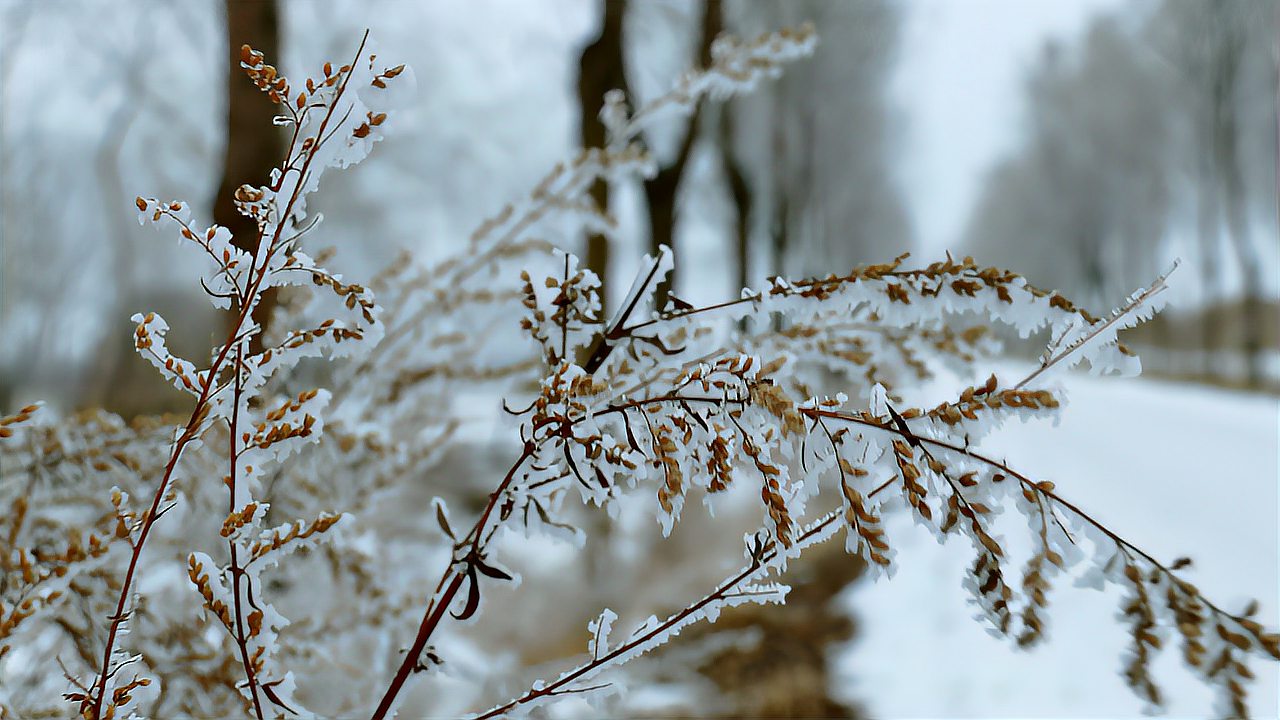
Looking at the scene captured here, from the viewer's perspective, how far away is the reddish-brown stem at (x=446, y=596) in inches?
16.8

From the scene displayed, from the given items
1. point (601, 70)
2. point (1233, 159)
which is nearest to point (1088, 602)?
point (601, 70)

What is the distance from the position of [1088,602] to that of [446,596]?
2.57m

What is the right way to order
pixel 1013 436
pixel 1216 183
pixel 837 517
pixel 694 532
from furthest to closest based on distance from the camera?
1. pixel 1216 183
2. pixel 1013 436
3. pixel 694 532
4. pixel 837 517

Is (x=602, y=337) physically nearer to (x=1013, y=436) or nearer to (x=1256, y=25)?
(x=1013, y=436)

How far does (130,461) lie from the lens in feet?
2.32

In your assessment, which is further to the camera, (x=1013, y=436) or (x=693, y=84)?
(x=1013, y=436)

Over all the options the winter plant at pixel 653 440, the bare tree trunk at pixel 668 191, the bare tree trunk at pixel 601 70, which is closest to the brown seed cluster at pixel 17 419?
the winter plant at pixel 653 440

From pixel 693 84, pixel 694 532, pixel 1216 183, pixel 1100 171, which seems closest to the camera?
pixel 693 84

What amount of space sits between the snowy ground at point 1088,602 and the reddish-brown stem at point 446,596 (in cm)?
34

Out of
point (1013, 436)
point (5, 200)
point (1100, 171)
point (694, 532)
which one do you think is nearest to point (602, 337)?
point (694, 532)

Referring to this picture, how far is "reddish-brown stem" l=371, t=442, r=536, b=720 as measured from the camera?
0.43 metres

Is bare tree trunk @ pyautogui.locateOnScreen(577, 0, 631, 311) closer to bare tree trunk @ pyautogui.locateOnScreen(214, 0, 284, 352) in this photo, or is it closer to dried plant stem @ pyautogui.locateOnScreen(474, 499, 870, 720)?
bare tree trunk @ pyautogui.locateOnScreen(214, 0, 284, 352)

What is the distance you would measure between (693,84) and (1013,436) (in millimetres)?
5892

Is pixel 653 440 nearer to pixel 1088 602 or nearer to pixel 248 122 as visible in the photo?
pixel 248 122
